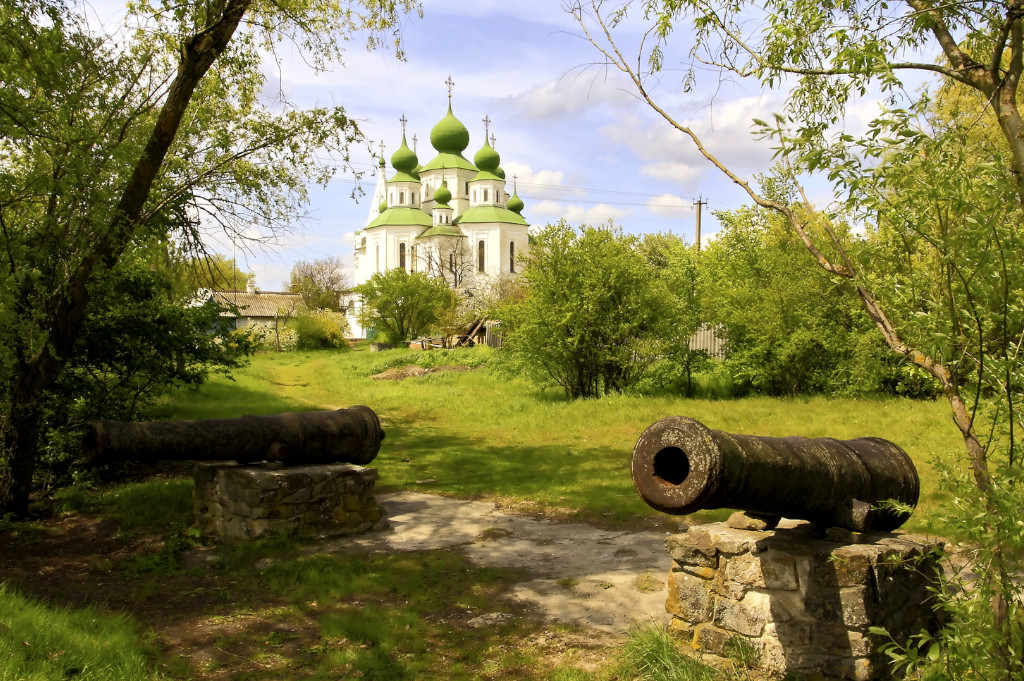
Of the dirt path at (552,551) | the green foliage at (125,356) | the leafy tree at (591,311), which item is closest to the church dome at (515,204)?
the leafy tree at (591,311)

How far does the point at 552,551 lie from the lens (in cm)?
737

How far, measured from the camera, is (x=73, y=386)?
9.27m

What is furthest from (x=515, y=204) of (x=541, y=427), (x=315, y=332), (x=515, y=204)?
(x=541, y=427)

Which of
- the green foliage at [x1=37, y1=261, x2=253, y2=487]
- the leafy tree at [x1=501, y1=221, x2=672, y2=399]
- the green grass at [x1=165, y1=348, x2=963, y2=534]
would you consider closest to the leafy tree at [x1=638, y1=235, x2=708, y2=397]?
the leafy tree at [x1=501, y1=221, x2=672, y2=399]

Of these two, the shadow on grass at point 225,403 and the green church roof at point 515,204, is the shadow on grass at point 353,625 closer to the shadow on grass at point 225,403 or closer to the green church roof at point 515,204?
the shadow on grass at point 225,403

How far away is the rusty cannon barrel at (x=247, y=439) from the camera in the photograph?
708cm

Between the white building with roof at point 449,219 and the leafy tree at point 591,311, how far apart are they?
1391 inches

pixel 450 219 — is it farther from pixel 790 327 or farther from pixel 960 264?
pixel 960 264

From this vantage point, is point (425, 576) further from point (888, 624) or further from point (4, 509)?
point (4, 509)

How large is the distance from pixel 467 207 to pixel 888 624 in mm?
62258

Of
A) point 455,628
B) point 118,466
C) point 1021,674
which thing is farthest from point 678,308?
point 1021,674

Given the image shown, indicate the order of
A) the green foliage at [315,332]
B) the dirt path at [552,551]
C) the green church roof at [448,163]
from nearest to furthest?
the dirt path at [552,551]
the green foliage at [315,332]
the green church roof at [448,163]

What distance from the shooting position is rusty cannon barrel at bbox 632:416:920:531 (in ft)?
12.8

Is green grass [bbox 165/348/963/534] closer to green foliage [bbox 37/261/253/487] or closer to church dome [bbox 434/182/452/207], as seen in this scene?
green foliage [bbox 37/261/253/487]
